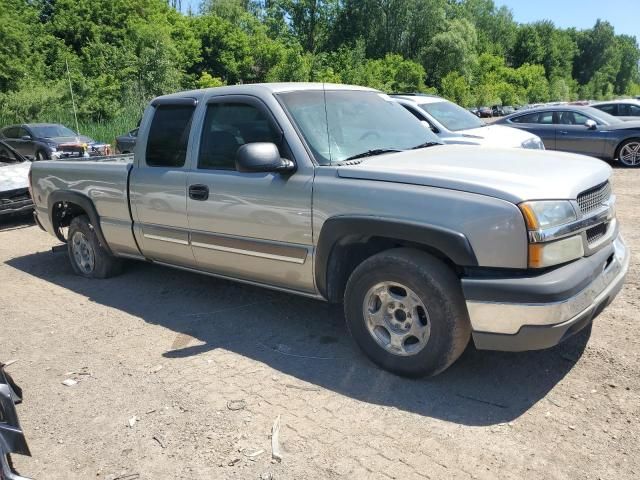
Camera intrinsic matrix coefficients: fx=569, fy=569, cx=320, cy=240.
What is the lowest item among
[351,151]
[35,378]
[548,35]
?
[35,378]

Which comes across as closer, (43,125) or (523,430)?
(523,430)

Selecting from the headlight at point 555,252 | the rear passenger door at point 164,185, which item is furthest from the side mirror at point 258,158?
the headlight at point 555,252

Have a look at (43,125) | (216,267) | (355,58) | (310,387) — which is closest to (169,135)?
(216,267)

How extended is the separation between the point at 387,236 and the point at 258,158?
99cm

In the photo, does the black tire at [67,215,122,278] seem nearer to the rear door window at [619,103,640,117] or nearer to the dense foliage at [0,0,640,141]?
the rear door window at [619,103,640,117]

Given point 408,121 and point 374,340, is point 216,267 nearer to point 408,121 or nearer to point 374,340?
point 374,340

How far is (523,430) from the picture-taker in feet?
9.93

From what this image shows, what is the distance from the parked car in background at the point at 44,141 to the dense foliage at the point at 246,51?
5.41m

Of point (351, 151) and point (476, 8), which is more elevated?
point (476, 8)

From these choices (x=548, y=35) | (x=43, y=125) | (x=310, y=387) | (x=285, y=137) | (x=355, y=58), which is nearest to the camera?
(x=310, y=387)

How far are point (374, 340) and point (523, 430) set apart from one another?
1.03 metres

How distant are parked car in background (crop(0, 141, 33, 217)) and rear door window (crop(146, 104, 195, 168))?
5.13 m

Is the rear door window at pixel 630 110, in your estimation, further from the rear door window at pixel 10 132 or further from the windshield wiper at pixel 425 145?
the rear door window at pixel 10 132

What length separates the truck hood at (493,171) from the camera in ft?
10.3
